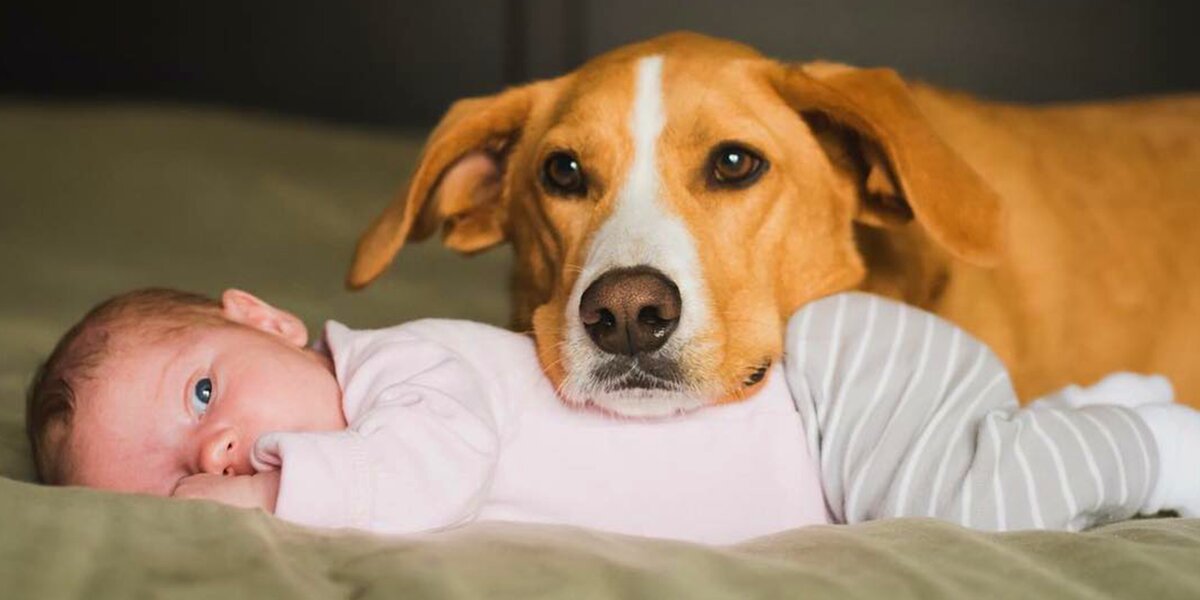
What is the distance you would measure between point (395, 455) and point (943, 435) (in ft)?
1.83

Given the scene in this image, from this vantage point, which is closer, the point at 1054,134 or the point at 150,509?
the point at 150,509

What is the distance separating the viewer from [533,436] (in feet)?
5.02

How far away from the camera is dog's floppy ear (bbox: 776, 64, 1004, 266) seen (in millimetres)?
1717

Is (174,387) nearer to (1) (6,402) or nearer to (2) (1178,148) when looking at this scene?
(1) (6,402)

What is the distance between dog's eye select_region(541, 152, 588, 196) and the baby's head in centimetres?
42

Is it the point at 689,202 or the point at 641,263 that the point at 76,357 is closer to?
the point at 641,263

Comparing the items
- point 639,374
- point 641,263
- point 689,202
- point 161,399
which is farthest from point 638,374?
point 161,399

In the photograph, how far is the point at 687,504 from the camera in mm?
1508

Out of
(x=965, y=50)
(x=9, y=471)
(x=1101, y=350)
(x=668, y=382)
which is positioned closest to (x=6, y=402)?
(x=9, y=471)

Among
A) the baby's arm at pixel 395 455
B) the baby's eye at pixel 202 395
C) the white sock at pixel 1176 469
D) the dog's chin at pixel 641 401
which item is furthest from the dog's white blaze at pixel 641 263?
the white sock at pixel 1176 469

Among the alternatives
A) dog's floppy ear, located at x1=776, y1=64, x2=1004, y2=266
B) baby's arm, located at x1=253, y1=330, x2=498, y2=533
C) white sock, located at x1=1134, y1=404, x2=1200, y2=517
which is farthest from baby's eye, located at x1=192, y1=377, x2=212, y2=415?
white sock, located at x1=1134, y1=404, x2=1200, y2=517

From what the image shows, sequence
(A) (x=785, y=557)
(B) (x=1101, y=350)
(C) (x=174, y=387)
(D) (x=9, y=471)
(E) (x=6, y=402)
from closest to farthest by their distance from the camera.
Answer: (A) (x=785, y=557) < (C) (x=174, y=387) < (D) (x=9, y=471) < (E) (x=6, y=402) < (B) (x=1101, y=350)

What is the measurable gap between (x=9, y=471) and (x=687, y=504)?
0.73 m

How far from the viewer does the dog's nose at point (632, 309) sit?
1.51m
